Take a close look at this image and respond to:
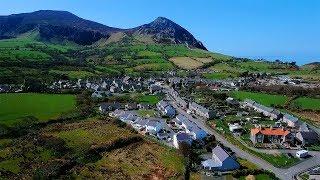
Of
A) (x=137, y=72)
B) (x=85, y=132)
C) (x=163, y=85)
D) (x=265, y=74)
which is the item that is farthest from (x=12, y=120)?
(x=265, y=74)

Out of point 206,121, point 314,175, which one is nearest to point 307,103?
point 206,121

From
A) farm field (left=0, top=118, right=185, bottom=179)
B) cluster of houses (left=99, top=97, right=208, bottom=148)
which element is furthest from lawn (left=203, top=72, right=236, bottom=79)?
farm field (left=0, top=118, right=185, bottom=179)

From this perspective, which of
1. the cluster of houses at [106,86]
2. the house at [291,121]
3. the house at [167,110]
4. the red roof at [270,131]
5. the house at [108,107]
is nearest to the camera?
the red roof at [270,131]

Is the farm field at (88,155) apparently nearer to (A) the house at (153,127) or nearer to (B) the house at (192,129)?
(A) the house at (153,127)

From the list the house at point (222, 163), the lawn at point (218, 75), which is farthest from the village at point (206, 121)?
the lawn at point (218, 75)

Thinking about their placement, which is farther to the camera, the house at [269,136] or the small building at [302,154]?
the house at [269,136]

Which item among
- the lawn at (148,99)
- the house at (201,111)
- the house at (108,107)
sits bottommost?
the lawn at (148,99)

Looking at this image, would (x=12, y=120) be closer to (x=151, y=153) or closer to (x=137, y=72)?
(x=151, y=153)

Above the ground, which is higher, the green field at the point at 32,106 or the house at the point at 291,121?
the house at the point at 291,121
